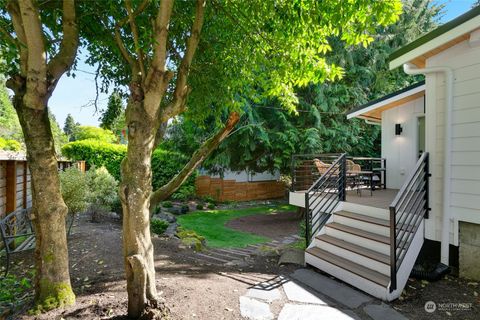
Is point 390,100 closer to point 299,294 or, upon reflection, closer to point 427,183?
point 427,183

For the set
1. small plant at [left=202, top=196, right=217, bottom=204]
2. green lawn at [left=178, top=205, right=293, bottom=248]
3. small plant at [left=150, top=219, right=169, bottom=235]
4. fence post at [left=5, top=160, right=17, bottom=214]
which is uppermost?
fence post at [left=5, top=160, right=17, bottom=214]

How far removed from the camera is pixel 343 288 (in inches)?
168

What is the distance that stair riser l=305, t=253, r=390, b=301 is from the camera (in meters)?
3.91

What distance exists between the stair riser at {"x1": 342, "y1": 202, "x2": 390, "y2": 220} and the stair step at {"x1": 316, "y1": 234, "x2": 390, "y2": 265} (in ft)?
2.31

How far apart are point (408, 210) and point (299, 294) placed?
7.84 feet

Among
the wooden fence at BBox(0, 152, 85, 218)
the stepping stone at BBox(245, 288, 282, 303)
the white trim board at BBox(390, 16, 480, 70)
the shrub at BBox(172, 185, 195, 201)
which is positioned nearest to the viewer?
the stepping stone at BBox(245, 288, 282, 303)

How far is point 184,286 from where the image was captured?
370 centimetres

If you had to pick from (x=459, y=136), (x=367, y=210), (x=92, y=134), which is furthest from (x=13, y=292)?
(x=92, y=134)

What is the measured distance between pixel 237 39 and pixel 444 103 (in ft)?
11.7

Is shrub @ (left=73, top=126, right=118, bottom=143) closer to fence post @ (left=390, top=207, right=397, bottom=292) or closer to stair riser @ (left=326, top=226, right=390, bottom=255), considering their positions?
stair riser @ (left=326, top=226, right=390, bottom=255)

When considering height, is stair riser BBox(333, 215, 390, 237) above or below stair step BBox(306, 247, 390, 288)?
above

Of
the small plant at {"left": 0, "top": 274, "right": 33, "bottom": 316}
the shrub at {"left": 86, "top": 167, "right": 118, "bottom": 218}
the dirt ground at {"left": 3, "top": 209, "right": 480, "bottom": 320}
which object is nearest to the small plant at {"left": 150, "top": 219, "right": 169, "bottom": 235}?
the shrub at {"left": 86, "top": 167, "right": 118, "bottom": 218}

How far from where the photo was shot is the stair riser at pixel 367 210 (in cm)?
499

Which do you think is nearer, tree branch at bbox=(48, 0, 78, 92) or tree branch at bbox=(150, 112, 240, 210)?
tree branch at bbox=(48, 0, 78, 92)
